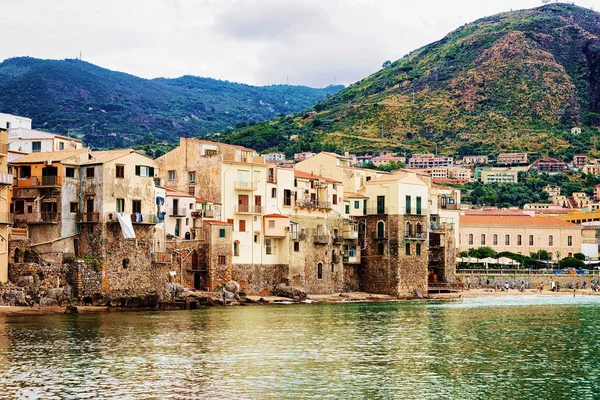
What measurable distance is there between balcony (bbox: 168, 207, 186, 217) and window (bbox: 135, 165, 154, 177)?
518 cm

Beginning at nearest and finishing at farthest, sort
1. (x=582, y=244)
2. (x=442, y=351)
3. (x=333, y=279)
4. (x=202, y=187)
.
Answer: (x=442, y=351), (x=202, y=187), (x=333, y=279), (x=582, y=244)

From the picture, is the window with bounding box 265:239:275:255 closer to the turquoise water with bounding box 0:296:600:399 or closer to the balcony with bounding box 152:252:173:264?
the balcony with bounding box 152:252:173:264

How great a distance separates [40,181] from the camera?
238ft

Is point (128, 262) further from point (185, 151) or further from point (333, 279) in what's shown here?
point (333, 279)

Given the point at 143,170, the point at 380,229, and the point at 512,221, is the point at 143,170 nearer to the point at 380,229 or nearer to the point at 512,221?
the point at 380,229

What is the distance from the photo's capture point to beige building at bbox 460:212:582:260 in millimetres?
127812

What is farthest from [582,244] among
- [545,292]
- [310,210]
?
[310,210]

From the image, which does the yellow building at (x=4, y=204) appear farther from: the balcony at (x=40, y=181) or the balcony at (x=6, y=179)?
the balcony at (x=40, y=181)

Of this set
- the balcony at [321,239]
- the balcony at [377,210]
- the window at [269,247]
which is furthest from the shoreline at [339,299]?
the balcony at [377,210]

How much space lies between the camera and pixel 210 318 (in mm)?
65938

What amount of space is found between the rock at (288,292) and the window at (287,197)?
783 cm

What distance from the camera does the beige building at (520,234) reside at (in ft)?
419

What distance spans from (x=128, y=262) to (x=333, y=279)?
2491cm

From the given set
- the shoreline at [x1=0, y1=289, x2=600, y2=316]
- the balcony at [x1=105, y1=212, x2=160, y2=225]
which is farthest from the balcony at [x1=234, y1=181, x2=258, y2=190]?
the balcony at [x1=105, y1=212, x2=160, y2=225]
